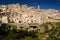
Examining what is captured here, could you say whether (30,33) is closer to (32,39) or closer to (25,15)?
(32,39)

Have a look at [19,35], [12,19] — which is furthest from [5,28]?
[12,19]

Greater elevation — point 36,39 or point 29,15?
point 29,15

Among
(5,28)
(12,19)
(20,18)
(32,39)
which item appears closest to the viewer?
(32,39)

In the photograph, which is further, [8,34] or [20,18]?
[20,18]

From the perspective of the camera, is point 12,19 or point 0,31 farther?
point 12,19

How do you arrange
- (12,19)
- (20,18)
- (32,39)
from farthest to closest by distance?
(20,18), (12,19), (32,39)

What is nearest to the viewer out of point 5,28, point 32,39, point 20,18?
point 32,39

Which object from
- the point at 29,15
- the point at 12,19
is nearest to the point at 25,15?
the point at 29,15

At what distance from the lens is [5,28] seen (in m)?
15.4

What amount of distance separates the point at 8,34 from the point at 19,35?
934mm

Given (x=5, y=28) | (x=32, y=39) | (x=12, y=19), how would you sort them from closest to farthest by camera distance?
(x=32, y=39)
(x=5, y=28)
(x=12, y=19)

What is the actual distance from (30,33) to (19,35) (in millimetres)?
1113

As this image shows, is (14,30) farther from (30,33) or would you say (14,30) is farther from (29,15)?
(29,15)

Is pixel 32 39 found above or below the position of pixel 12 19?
below
